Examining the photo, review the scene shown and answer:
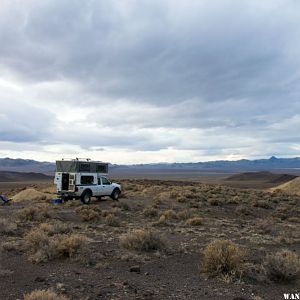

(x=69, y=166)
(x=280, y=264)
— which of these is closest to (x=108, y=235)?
(x=280, y=264)

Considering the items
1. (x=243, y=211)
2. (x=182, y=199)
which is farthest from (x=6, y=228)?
(x=182, y=199)

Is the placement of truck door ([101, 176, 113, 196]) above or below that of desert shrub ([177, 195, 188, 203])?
above

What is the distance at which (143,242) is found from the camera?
13250mm

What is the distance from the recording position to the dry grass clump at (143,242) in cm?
1327

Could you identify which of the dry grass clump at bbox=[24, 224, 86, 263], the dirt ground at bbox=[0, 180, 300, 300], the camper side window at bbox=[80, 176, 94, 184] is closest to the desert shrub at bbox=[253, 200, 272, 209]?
the dirt ground at bbox=[0, 180, 300, 300]

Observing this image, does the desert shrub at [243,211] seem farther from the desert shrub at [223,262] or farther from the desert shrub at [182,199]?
the desert shrub at [223,262]

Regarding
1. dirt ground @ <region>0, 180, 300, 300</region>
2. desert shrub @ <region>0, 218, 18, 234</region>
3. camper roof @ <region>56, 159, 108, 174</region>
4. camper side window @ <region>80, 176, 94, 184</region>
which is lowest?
dirt ground @ <region>0, 180, 300, 300</region>

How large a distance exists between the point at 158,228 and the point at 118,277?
9.02m

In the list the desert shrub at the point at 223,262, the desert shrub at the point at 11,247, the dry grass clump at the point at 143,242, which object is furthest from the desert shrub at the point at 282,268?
the desert shrub at the point at 11,247

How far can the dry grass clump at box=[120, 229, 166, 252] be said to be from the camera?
1327 cm

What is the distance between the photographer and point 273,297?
9195 mm

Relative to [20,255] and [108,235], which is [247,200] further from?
[20,255]

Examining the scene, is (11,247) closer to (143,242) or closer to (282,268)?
(143,242)

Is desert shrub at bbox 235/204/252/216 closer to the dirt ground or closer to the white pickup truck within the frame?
the dirt ground
